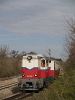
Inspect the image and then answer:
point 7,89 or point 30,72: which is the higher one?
point 30,72

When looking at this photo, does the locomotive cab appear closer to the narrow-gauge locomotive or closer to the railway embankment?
the narrow-gauge locomotive

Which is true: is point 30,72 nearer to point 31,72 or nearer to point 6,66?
point 31,72

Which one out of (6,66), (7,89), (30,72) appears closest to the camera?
(30,72)

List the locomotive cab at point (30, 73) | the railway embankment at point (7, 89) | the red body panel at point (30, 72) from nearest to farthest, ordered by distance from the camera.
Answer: the railway embankment at point (7, 89), the locomotive cab at point (30, 73), the red body panel at point (30, 72)

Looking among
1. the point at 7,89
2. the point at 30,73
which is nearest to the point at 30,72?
the point at 30,73

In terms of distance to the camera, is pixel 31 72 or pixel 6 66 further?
pixel 6 66

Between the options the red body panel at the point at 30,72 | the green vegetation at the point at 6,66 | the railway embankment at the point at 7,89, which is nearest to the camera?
the railway embankment at the point at 7,89

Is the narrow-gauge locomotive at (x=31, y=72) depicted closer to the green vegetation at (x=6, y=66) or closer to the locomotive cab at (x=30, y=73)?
the locomotive cab at (x=30, y=73)

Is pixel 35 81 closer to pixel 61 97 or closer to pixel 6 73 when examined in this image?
pixel 61 97

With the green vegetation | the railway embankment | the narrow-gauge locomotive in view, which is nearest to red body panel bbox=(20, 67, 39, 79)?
the narrow-gauge locomotive

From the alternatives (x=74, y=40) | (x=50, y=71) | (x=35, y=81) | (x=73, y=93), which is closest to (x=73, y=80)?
(x=73, y=93)

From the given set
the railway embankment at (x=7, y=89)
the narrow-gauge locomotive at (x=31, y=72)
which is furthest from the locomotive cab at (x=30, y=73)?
the railway embankment at (x=7, y=89)

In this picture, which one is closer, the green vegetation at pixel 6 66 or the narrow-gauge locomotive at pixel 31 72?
the narrow-gauge locomotive at pixel 31 72

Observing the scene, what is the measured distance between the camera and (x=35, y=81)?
31406 millimetres
